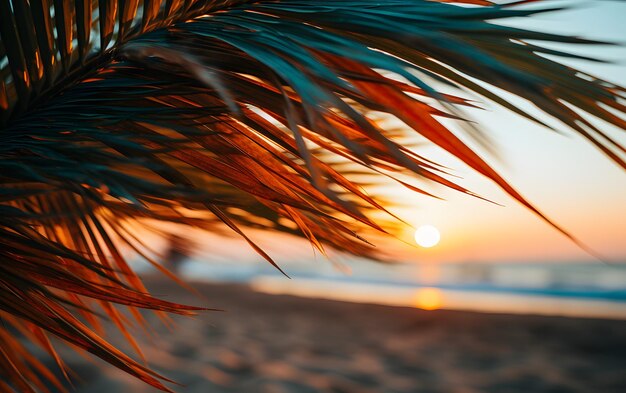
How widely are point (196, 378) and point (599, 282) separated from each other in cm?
1291

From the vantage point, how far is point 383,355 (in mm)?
4504

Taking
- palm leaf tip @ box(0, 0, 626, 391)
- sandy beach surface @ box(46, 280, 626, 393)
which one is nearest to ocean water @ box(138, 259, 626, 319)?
sandy beach surface @ box(46, 280, 626, 393)

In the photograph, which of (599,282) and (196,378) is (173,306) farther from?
(599,282)

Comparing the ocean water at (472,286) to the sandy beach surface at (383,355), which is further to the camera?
the ocean water at (472,286)

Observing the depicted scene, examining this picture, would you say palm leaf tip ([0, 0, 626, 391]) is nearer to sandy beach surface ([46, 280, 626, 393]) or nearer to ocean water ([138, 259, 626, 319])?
sandy beach surface ([46, 280, 626, 393])

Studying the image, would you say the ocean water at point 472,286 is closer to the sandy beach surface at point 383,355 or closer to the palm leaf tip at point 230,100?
the sandy beach surface at point 383,355

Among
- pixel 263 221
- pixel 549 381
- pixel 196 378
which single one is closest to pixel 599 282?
pixel 549 381

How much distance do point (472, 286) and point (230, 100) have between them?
14.7 m

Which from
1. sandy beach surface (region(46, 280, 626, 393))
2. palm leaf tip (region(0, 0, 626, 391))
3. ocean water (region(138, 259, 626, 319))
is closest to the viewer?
palm leaf tip (region(0, 0, 626, 391))

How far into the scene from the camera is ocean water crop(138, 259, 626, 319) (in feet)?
36.2

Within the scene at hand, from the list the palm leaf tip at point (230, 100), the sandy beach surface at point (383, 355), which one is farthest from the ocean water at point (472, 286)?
the palm leaf tip at point (230, 100)

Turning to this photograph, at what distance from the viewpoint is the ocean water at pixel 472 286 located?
1105cm

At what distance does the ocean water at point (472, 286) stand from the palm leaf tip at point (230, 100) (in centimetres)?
909

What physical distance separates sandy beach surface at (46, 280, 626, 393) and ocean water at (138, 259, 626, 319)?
361cm
